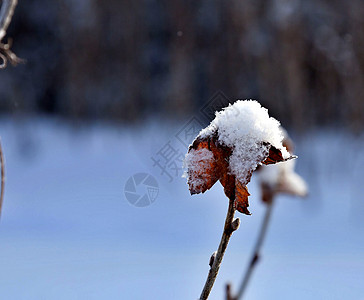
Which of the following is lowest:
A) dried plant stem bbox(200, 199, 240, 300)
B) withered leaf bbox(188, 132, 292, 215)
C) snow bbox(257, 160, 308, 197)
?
dried plant stem bbox(200, 199, 240, 300)

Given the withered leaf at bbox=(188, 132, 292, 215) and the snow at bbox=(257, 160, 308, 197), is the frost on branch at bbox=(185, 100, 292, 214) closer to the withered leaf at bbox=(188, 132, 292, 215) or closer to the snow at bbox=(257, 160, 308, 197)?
the withered leaf at bbox=(188, 132, 292, 215)

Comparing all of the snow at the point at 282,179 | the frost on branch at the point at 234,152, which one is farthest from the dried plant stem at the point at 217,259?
the snow at the point at 282,179

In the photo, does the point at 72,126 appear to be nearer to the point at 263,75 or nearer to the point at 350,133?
the point at 263,75

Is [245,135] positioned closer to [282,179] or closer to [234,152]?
[234,152]

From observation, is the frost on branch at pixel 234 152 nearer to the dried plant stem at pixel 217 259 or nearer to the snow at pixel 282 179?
the dried plant stem at pixel 217 259

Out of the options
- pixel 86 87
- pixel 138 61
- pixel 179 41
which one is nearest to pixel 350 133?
pixel 179 41

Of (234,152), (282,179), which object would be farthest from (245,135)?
(282,179)

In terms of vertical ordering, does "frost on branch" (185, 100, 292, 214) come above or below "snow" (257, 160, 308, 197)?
below

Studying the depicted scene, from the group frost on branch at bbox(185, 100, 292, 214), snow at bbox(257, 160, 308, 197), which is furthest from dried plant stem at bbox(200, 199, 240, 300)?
snow at bbox(257, 160, 308, 197)
